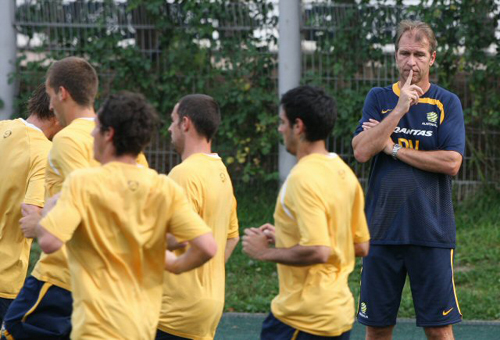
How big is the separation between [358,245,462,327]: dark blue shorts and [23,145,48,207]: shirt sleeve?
204 centimetres

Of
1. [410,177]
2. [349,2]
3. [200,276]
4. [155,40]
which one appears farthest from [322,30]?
[200,276]

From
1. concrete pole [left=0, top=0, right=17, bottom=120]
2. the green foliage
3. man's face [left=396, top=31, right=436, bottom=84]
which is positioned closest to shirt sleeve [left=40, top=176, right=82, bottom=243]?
man's face [left=396, top=31, right=436, bottom=84]

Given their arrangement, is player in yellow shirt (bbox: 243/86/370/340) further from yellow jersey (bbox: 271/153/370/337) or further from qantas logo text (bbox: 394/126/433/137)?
qantas logo text (bbox: 394/126/433/137)

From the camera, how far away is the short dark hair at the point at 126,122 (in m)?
4.13

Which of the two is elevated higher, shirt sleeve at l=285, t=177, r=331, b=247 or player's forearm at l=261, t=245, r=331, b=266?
shirt sleeve at l=285, t=177, r=331, b=247

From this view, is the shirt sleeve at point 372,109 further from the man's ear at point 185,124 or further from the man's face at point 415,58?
the man's ear at point 185,124

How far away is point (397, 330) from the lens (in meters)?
7.95

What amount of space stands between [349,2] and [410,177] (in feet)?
17.9

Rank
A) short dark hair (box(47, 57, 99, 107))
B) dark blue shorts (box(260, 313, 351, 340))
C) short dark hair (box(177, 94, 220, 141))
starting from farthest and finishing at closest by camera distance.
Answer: short dark hair (box(177, 94, 220, 141))
short dark hair (box(47, 57, 99, 107))
dark blue shorts (box(260, 313, 351, 340))

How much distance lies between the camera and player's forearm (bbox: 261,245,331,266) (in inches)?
167

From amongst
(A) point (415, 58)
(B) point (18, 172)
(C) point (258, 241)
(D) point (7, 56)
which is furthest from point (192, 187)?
(D) point (7, 56)

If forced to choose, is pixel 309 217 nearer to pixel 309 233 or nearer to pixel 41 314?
pixel 309 233

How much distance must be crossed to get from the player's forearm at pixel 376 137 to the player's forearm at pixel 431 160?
0.14m

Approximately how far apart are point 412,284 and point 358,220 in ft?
4.38
